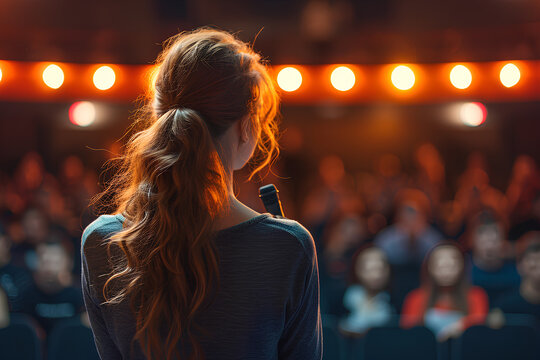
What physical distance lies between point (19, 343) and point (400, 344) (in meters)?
1.94

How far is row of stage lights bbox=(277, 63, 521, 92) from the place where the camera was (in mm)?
6277

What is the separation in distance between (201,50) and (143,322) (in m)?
0.39

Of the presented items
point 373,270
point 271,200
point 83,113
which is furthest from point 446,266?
point 83,113

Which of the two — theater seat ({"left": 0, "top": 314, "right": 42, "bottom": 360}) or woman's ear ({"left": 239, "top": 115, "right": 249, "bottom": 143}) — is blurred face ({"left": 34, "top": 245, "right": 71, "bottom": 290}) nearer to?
theater seat ({"left": 0, "top": 314, "right": 42, "bottom": 360})

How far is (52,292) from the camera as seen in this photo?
3.38 metres

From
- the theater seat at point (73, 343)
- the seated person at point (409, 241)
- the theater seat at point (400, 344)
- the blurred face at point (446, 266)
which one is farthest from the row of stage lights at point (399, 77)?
the theater seat at point (73, 343)

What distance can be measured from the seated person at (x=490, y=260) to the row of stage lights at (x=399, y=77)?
9.41 feet

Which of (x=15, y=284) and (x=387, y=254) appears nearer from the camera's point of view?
(x=15, y=284)

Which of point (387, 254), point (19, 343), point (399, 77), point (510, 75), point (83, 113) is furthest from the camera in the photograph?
point (83, 113)

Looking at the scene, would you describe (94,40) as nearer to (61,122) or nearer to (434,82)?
(61,122)

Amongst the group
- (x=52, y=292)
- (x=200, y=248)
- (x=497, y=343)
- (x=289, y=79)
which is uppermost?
(x=289, y=79)

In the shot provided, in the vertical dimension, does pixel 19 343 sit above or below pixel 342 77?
below

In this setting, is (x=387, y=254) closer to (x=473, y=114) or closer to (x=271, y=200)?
(x=271, y=200)

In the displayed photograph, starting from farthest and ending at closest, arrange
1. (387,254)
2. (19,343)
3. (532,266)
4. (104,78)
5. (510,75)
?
(510,75)
(104,78)
(387,254)
(532,266)
(19,343)
